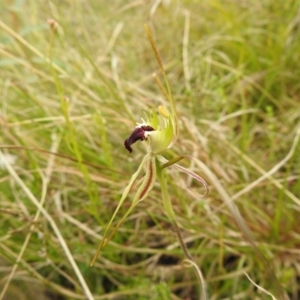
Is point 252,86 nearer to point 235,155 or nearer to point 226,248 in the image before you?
point 235,155

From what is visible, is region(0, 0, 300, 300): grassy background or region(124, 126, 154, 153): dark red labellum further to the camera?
region(0, 0, 300, 300): grassy background

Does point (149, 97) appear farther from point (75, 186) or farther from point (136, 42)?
point (136, 42)

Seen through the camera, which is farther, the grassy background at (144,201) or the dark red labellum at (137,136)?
the grassy background at (144,201)

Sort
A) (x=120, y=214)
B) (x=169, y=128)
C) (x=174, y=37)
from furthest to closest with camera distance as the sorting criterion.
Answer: (x=174, y=37) < (x=120, y=214) < (x=169, y=128)

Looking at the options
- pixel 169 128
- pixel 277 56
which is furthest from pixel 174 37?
pixel 169 128

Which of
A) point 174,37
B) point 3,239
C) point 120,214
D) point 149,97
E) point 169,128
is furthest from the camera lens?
point 174,37

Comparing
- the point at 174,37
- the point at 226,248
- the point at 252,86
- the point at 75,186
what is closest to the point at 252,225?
the point at 226,248

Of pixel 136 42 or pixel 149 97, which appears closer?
pixel 149 97

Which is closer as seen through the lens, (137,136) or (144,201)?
(137,136)

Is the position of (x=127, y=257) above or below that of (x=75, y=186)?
below

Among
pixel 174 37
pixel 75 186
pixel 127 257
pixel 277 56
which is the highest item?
pixel 174 37
